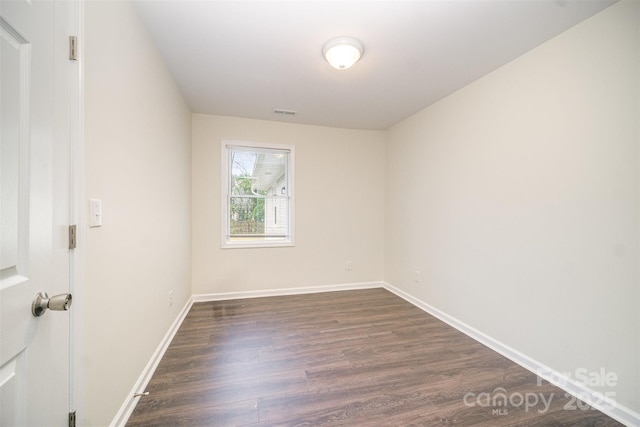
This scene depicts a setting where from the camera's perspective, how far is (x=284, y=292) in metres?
3.62

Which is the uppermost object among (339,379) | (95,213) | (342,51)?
(342,51)

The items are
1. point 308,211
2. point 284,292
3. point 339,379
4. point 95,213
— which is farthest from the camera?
point 308,211

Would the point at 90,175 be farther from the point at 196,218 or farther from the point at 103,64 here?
the point at 196,218

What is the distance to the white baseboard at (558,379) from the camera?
149 cm

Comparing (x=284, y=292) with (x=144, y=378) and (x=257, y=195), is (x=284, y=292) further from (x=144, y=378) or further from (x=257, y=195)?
(x=144, y=378)

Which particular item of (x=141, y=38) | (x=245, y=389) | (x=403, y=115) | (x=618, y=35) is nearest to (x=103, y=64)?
(x=141, y=38)

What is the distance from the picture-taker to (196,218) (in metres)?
3.34

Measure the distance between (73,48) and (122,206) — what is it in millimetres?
769

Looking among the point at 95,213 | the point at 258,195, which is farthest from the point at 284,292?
the point at 95,213

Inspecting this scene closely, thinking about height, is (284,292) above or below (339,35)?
below

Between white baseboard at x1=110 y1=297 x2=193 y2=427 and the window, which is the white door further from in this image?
the window

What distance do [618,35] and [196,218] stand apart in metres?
4.12

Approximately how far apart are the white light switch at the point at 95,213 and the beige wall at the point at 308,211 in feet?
7.32

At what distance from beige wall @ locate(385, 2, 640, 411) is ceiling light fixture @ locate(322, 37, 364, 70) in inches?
52.9
